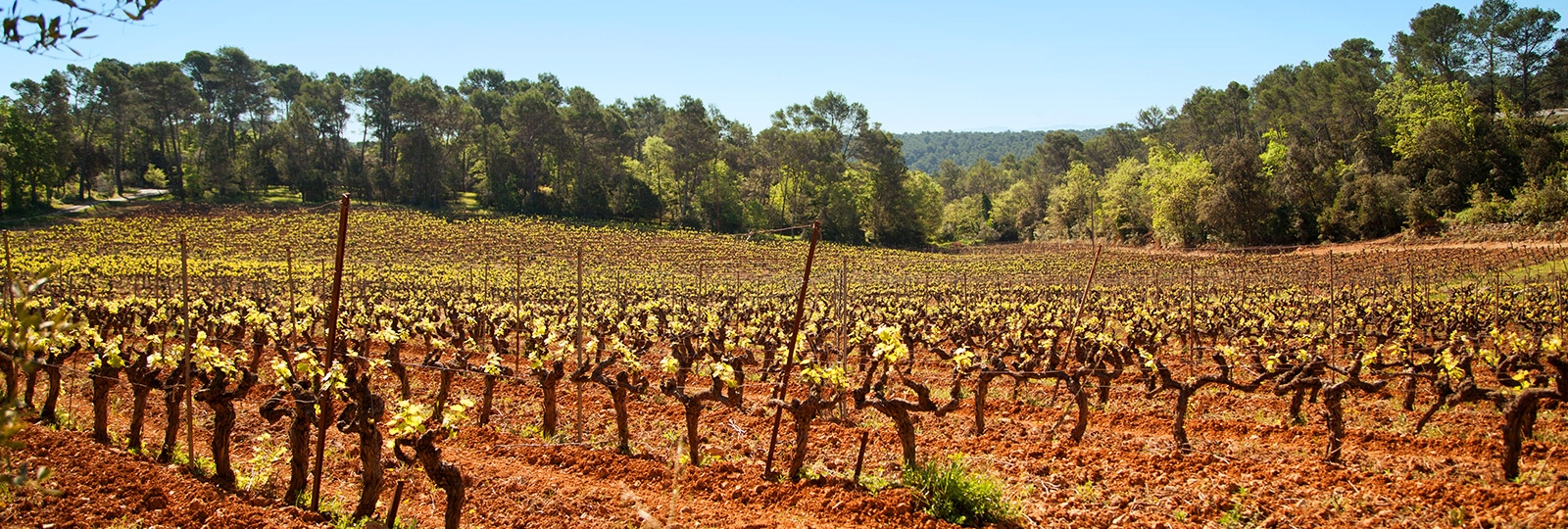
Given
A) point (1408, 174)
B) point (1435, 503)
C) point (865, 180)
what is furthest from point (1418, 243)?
point (1435, 503)

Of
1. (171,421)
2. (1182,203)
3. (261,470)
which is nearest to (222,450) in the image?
(261,470)

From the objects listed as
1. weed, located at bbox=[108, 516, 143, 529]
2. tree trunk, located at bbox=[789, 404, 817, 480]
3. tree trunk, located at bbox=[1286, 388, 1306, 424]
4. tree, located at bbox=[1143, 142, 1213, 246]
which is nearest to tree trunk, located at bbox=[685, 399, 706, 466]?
tree trunk, located at bbox=[789, 404, 817, 480]

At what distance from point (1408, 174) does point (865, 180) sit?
123ft

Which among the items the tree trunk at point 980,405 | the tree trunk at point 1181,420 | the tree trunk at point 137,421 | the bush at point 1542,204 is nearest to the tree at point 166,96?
the tree trunk at point 137,421

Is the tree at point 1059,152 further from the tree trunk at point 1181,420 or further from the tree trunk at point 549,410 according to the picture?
the tree trunk at point 549,410

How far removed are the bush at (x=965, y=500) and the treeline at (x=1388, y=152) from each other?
46872 mm

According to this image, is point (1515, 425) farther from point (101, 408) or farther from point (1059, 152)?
point (1059, 152)

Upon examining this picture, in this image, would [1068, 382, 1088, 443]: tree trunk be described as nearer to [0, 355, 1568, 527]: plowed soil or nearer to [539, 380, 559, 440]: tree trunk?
[0, 355, 1568, 527]: plowed soil

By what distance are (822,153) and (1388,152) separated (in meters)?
38.7

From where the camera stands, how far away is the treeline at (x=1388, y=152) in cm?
4597

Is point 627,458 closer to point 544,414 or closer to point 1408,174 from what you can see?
point 544,414

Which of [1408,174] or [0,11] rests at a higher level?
[1408,174]

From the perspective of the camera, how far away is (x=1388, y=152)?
53281mm

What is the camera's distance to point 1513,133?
151ft
